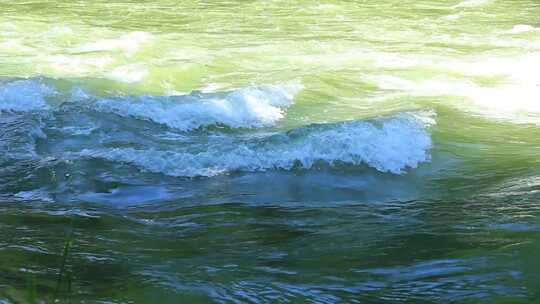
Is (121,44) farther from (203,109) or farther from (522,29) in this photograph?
(522,29)

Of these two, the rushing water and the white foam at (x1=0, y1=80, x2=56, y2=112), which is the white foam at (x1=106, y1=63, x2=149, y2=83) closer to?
the rushing water

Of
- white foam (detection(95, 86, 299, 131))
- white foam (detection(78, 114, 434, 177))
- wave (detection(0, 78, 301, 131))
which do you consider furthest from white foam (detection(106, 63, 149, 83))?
white foam (detection(78, 114, 434, 177))

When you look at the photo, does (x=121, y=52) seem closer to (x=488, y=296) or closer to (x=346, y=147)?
(x=346, y=147)

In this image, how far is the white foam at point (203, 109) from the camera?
7871 millimetres

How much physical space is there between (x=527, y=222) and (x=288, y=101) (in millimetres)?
4328

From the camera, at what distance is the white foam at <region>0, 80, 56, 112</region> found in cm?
844

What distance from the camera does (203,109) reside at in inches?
319

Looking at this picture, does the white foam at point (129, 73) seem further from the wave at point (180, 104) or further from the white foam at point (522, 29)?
the white foam at point (522, 29)

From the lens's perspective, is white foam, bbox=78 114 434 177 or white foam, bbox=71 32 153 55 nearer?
white foam, bbox=78 114 434 177

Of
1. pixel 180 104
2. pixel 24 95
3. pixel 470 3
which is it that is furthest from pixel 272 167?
pixel 470 3

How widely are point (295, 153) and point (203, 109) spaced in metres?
1.82

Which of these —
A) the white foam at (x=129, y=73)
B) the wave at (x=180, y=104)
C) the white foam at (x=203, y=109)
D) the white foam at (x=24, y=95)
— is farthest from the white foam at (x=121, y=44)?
the white foam at (x=203, y=109)

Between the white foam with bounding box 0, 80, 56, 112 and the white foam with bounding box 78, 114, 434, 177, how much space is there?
6.57 feet

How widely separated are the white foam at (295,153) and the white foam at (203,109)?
2.77 ft
